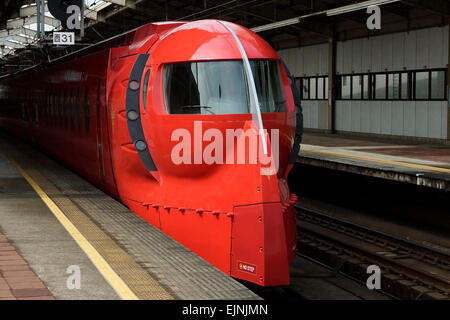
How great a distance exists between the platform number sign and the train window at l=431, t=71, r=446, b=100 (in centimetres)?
1087

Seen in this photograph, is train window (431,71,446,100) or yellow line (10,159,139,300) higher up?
train window (431,71,446,100)

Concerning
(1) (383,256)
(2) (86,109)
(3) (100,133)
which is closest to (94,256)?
(3) (100,133)

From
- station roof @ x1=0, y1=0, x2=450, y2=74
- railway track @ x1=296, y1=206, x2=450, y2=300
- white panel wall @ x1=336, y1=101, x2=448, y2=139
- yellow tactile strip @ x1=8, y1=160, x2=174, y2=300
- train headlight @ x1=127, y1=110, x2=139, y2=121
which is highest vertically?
station roof @ x1=0, y1=0, x2=450, y2=74

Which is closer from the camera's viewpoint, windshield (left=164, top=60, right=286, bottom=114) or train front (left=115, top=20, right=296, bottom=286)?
train front (left=115, top=20, right=296, bottom=286)

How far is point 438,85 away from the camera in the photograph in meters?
19.1

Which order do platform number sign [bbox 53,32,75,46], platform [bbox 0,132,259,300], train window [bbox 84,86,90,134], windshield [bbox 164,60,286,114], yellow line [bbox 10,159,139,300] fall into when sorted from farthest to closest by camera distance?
platform number sign [bbox 53,32,75,46]
train window [bbox 84,86,90,134]
windshield [bbox 164,60,286,114]
platform [bbox 0,132,259,300]
yellow line [bbox 10,159,139,300]

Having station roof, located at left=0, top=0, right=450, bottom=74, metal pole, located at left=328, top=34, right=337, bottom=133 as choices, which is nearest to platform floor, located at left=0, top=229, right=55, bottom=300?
station roof, located at left=0, top=0, right=450, bottom=74

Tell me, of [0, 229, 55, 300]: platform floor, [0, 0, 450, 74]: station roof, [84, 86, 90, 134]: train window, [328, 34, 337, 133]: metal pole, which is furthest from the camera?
[328, 34, 337, 133]: metal pole

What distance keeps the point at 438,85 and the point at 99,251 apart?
51.1 feet

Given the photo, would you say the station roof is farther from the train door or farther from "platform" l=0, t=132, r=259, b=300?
"platform" l=0, t=132, r=259, b=300

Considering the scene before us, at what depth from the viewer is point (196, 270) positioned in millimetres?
5617

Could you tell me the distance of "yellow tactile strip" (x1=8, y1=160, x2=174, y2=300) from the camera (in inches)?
191

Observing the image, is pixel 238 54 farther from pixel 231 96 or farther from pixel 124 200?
pixel 124 200
